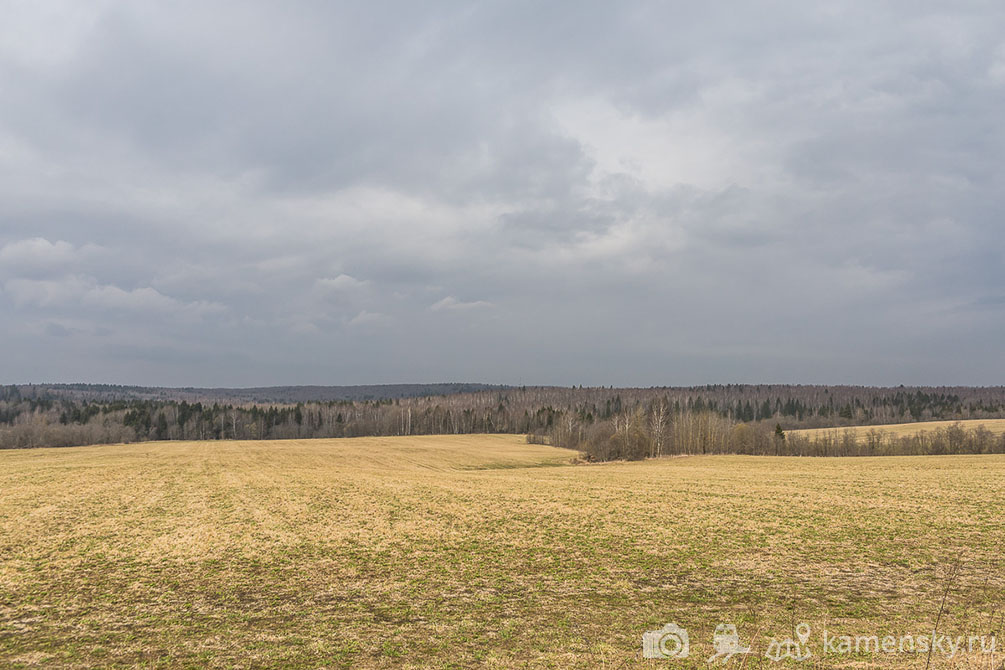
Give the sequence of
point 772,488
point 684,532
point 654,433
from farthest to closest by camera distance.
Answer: point 654,433 < point 772,488 < point 684,532

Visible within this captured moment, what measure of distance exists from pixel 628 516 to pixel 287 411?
555ft

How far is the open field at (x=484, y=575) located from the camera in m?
11.3

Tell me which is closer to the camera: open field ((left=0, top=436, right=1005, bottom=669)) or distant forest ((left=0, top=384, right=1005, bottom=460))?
open field ((left=0, top=436, right=1005, bottom=669))

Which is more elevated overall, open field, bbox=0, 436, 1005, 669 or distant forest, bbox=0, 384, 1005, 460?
open field, bbox=0, 436, 1005, 669

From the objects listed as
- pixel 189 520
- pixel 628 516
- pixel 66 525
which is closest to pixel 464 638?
pixel 628 516

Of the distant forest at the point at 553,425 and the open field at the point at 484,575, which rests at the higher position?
the open field at the point at 484,575

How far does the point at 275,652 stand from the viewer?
11164 millimetres

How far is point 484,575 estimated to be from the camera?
16.6 metres

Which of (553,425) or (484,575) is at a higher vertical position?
(484,575)

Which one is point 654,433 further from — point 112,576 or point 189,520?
point 112,576

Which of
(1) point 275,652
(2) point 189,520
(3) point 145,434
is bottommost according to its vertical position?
(3) point 145,434

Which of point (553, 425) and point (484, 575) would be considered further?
point (553, 425)

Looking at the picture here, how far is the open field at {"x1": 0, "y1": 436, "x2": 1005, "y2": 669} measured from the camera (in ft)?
37.1

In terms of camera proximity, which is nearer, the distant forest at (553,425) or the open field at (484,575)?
the open field at (484,575)
